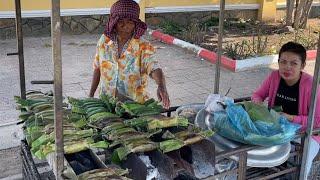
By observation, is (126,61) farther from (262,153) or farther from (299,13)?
(299,13)

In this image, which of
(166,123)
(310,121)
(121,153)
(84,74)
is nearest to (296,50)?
(310,121)

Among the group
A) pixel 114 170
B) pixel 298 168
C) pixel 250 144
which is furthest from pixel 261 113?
pixel 114 170

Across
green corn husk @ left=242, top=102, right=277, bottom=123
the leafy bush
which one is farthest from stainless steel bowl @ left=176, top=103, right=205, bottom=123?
the leafy bush

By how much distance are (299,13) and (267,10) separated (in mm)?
1226

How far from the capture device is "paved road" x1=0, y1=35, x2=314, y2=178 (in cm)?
598

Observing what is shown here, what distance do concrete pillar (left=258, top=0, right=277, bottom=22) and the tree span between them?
0.80 metres

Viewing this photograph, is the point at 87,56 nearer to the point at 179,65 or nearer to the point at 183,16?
the point at 179,65

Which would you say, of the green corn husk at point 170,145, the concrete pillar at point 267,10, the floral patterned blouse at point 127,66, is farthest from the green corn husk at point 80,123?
the concrete pillar at point 267,10

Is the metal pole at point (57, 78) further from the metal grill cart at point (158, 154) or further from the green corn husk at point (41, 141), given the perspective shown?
the green corn husk at point (41, 141)

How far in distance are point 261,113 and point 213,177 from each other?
56 cm

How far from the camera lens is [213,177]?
6.96 feet

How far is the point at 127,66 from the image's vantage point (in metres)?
3.16

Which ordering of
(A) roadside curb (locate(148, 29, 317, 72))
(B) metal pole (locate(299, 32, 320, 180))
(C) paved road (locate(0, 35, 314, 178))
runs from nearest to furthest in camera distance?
(B) metal pole (locate(299, 32, 320, 180)), (C) paved road (locate(0, 35, 314, 178)), (A) roadside curb (locate(148, 29, 317, 72))

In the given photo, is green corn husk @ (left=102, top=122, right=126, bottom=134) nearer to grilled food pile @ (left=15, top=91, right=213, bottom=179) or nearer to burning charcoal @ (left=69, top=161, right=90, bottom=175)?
grilled food pile @ (left=15, top=91, right=213, bottom=179)
